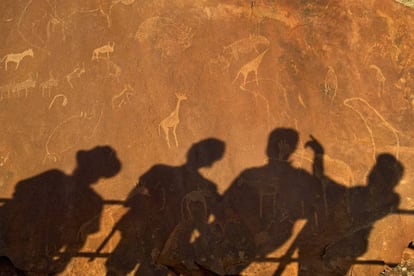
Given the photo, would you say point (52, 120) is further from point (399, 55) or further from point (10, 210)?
point (399, 55)

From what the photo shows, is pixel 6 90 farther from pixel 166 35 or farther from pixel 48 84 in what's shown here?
pixel 166 35

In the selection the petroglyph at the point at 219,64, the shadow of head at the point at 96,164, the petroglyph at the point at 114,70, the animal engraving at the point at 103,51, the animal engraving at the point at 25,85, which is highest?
the petroglyph at the point at 219,64

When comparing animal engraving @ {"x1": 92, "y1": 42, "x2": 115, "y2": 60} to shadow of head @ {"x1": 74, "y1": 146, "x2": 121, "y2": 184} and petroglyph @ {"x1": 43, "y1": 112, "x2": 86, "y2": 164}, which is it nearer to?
petroglyph @ {"x1": 43, "y1": 112, "x2": 86, "y2": 164}

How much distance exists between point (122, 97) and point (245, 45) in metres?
1.59

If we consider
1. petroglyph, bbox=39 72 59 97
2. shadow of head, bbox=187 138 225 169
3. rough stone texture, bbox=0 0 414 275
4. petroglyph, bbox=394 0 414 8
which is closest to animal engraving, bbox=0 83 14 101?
rough stone texture, bbox=0 0 414 275

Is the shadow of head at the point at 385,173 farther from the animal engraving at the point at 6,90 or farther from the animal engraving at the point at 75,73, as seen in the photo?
the animal engraving at the point at 6,90

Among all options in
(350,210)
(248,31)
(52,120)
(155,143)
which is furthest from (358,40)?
(52,120)

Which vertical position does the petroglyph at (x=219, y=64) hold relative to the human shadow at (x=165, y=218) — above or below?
above

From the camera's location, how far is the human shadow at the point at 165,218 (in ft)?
13.8

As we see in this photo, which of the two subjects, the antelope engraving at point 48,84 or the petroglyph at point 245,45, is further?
the petroglyph at point 245,45

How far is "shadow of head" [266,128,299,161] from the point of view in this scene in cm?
448

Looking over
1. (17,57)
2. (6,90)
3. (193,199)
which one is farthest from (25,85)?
(193,199)

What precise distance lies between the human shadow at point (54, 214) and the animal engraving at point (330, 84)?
2518mm

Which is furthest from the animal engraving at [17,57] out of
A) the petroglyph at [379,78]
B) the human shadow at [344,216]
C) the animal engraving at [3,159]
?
the petroglyph at [379,78]
